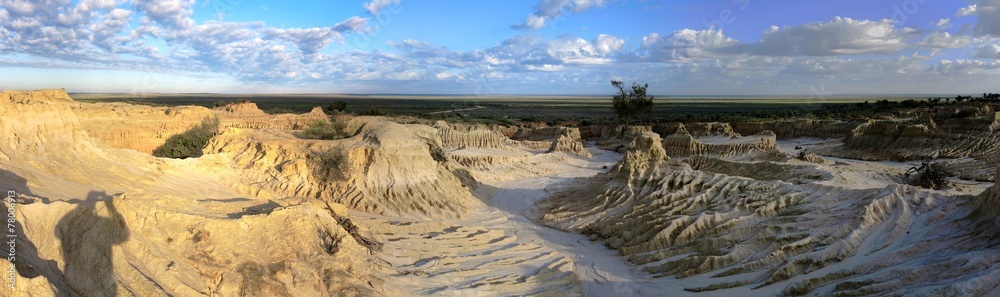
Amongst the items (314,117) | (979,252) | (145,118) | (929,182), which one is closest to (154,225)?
(979,252)

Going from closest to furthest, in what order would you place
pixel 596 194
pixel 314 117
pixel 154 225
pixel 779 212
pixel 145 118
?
pixel 154 225, pixel 779 212, pixel 596 194, pixel 145 118, pixel 314 117

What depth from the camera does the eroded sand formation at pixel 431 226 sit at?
215 inches

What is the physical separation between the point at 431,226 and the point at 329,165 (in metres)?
3.42

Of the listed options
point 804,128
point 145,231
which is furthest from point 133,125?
point 804,128

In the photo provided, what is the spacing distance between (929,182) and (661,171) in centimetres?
741

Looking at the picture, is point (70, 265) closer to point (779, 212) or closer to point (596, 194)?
point (779, 212)

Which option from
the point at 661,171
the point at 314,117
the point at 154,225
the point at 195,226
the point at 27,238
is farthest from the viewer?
the point at 314,117

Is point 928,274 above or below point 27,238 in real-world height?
below

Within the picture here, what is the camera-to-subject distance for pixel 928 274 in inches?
236

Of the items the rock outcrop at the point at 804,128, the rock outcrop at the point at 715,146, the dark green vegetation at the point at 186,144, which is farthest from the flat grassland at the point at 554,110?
the rock outcrop at the point at 715,146

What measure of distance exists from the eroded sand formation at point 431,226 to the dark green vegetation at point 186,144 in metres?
3.31

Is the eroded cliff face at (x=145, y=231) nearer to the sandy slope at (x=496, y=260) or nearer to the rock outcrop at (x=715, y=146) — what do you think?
the sandy slope at (x=496, y=260)

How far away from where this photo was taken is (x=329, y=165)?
13.0m

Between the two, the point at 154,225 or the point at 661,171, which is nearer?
the point at 154,225
